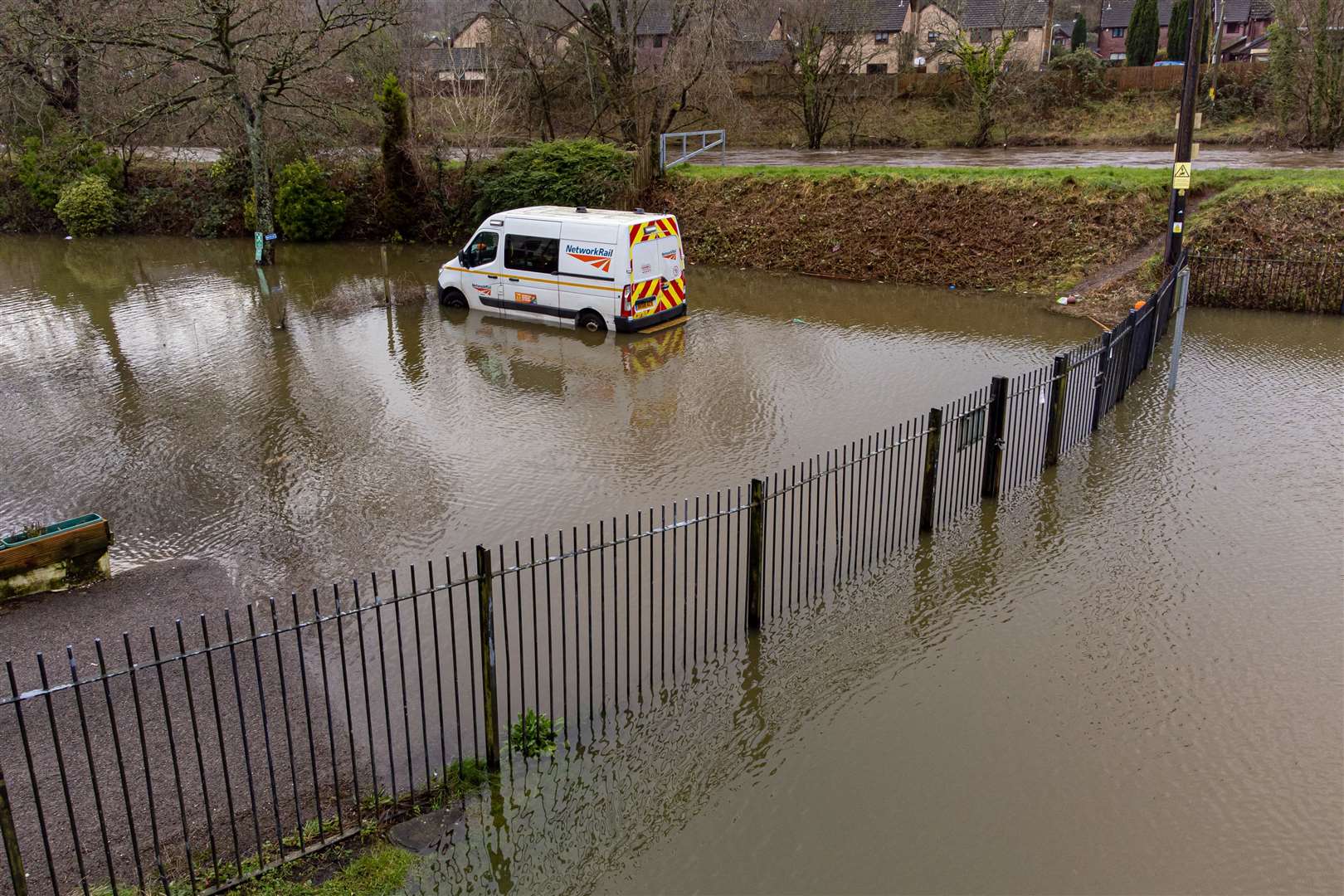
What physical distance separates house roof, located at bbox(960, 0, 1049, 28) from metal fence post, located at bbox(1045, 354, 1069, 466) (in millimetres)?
39987

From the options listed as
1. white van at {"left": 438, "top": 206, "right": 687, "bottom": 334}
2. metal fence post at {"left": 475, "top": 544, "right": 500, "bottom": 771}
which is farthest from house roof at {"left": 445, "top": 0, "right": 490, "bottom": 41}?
metal fence post at {"left": 475, "top": 544, "right": 500, "bottom": 771}

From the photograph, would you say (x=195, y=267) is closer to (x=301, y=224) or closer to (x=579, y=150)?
(x=301, y=224)

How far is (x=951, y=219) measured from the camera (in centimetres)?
2194

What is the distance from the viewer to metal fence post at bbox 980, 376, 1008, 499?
9.85 meters

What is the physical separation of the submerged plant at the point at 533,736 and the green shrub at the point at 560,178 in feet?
67.2

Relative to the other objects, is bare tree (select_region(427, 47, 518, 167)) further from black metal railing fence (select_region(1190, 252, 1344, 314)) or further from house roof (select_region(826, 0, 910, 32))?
black metal railing fence (select_region(1190, 252, 1344, 314))

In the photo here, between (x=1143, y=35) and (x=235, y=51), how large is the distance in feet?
141

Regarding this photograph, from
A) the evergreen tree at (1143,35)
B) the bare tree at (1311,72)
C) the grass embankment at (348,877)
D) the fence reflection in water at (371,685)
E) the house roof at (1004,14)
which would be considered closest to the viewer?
the grass embankment at (348,877)

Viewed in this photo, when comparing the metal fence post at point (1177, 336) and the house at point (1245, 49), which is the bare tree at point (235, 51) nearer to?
the metal fence post at point (1177, 336)

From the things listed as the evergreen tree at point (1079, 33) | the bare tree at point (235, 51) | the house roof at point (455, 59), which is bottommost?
the bare tree at point (235, 51)

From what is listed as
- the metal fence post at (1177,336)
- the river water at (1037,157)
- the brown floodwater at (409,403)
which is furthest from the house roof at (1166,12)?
the metal fence post at (1177,336)

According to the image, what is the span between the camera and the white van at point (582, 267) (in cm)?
1645

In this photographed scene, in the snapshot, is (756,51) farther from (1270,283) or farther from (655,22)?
(1270,283)

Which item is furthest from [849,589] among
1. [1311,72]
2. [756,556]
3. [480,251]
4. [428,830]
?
[1311,72]
